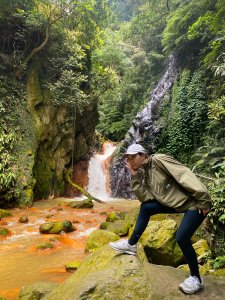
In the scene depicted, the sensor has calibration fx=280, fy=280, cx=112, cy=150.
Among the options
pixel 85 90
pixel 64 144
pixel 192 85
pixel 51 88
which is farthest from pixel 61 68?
pixel 192 85

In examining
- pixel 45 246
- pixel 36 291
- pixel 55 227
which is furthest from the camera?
pixel 55 227

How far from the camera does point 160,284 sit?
3.18 m

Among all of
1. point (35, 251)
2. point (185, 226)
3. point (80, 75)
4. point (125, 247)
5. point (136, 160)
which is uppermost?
point (80, 75)

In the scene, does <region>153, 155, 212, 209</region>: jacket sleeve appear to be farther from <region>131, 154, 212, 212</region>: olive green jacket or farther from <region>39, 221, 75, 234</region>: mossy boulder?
<region>39, 221, 75, 234</region>: mossy boulder

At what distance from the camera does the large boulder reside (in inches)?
121

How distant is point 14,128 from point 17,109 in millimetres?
1141

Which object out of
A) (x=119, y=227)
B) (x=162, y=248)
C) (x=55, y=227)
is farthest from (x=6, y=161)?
(x=162, y=248)

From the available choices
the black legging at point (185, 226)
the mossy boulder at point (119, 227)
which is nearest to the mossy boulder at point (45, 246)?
the mossy boulder at point (119, 227)

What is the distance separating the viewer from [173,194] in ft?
10.0

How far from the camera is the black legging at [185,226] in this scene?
2990mm

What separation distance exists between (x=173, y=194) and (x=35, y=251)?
5.28 m

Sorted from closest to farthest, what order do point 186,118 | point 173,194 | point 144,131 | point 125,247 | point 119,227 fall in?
point 173,194 → point 125,247 → point 119,227 → point 186,118 → point 144,131

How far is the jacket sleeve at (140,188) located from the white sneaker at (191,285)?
1.00 metres

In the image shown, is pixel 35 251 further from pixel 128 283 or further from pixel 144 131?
pixel 144 131
